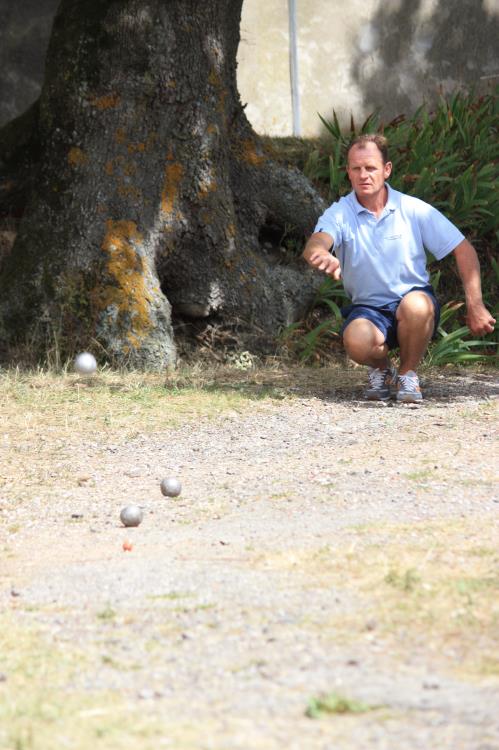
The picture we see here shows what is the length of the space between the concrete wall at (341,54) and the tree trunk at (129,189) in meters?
2.42

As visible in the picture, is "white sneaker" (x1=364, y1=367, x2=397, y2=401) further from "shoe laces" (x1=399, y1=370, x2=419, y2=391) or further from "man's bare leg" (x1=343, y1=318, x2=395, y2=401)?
"shoe laces" (x1=399, y1=370, x2=419, y2=391)

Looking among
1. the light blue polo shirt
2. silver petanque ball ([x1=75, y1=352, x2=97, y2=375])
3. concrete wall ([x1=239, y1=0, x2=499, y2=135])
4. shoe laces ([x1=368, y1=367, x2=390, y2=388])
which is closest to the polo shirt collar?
the light blue polo shirt

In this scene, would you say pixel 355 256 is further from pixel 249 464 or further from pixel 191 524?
pixel 191 524

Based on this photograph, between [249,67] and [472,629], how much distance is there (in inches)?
321

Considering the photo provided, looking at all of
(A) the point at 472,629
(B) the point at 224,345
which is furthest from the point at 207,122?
(A) the point at 472,629

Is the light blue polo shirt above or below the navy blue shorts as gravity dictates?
above

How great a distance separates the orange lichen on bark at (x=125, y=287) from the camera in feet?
24.0

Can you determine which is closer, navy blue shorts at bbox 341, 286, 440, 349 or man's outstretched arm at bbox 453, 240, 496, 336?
man's outstretched arm at bbox 453, 240, 496, 336

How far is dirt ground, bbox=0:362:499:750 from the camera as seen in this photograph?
8.82 ft

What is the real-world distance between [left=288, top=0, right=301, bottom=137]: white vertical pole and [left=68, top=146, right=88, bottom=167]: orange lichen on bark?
11.7 feet

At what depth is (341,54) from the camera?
10992mm

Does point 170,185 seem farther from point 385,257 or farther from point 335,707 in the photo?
point 335,707

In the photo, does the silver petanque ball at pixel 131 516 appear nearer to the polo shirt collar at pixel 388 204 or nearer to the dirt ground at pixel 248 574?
the dirt ground at pixel 248 574

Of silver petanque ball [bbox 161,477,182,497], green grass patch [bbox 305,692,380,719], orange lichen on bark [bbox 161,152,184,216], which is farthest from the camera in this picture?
orange lichen on bark [bbox 161,152,184,216]
